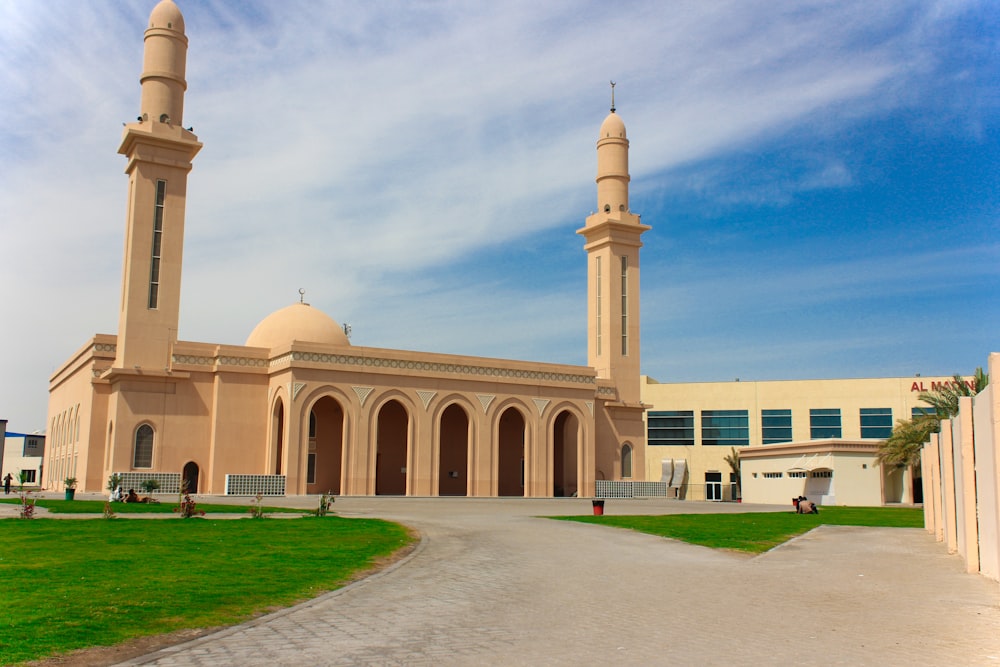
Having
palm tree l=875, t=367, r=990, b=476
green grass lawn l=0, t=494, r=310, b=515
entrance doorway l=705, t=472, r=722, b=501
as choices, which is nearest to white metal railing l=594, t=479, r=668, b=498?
palm tree l=875, t=367, r=990, b=476

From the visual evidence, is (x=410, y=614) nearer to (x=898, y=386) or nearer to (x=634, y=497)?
(x=634, y=497)

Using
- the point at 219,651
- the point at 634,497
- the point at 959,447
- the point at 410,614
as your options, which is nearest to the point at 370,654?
the point at 219,651

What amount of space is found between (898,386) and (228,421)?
41026 millimetres

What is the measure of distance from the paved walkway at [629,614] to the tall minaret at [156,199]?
26.3 meters

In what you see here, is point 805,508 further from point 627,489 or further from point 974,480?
point 974,480

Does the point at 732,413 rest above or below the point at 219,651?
above

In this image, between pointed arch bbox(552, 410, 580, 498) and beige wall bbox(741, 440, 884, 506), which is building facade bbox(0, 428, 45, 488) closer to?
pointed arch bbox(552, 410, 580, 498)

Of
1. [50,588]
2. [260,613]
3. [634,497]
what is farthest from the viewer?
[634,497]

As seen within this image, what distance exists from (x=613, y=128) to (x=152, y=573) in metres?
43.5

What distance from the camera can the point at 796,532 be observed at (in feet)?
70.3

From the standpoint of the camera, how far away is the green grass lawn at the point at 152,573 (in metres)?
8.07

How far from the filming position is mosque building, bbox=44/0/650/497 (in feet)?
125

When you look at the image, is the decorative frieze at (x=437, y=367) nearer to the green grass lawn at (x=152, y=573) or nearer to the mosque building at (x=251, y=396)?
the mosque building at (x=251, y=396)

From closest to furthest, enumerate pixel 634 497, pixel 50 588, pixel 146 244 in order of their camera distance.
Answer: pixel 50 588 < pixel 146 244 < pixel 634 497
